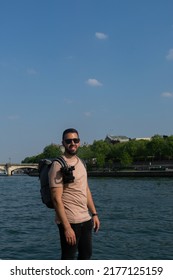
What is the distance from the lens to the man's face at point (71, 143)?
4.27 meters

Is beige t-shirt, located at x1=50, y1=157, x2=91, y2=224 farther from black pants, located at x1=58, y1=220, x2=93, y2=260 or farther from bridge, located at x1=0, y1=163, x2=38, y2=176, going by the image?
bridge, located at x1=0, y1=163, x2=38, y2=176

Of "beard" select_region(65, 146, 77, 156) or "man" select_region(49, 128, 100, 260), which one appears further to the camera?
"beard" select_region(65, 146, 77, 156)

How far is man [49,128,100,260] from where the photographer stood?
13.3 ft

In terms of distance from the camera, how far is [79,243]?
14.4ft

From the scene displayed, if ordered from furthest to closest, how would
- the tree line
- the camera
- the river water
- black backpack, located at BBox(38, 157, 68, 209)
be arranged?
the tree line → the river water → black backpack, located at BBox(38, 157, 68, 209) → the camera

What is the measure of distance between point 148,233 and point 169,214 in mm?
6550

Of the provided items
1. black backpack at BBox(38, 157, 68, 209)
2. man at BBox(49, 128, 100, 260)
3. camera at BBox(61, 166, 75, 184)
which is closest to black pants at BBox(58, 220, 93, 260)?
man at BBox(49, 128, 100, 260)

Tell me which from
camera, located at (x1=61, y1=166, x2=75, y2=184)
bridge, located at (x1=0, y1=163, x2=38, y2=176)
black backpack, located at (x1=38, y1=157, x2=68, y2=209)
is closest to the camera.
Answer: camera, located at (x1=61, y1=166, x2=75, y2=184)

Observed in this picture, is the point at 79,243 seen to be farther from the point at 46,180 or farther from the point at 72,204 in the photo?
the point at 46,180

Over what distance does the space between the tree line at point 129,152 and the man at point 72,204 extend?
95.0 meters

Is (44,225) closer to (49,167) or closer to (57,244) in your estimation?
(57,244)

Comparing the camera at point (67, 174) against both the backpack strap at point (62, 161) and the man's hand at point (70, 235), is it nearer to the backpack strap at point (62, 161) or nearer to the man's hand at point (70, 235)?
the backpack strap at point (62, 161)
